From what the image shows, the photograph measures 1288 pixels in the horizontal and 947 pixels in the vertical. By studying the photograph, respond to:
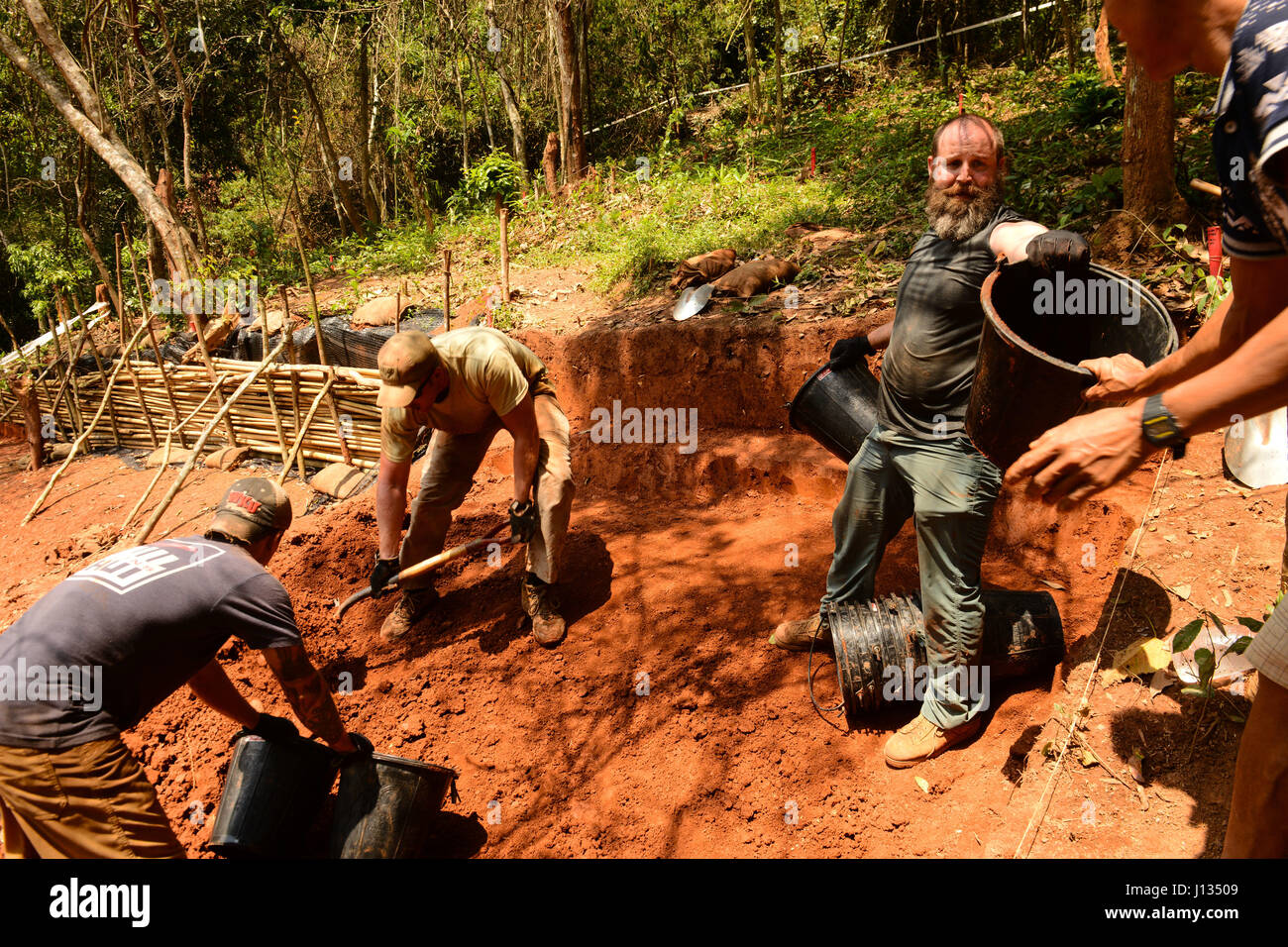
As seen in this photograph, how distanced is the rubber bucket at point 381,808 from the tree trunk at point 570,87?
10732 mm

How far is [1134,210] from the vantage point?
17.0 feet

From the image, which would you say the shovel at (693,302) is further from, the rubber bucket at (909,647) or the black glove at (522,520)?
the rubber bucket at (909,647)

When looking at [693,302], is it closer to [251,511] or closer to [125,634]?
[251,511]

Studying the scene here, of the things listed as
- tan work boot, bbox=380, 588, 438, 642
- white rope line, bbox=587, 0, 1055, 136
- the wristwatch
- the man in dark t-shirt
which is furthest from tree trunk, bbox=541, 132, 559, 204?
the wristwatch

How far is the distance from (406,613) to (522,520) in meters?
0.95

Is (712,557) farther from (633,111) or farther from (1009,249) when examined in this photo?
(633,111)

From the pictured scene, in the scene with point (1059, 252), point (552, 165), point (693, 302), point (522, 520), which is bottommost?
point (522, 520)

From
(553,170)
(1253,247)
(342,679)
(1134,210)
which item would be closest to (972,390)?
(1253,247)

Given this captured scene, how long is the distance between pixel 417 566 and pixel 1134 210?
523 centimetres

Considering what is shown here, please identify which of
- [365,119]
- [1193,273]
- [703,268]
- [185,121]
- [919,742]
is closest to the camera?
[919,742]

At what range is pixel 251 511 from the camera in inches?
104

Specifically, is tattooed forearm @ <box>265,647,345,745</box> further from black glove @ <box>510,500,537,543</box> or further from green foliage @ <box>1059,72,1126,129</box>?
green foliage @ <box>1059,72,1126,129</box>

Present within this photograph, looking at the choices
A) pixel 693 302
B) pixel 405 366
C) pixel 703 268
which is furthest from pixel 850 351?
pixel 703 268

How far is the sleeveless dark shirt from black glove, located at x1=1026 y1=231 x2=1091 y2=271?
414mm
